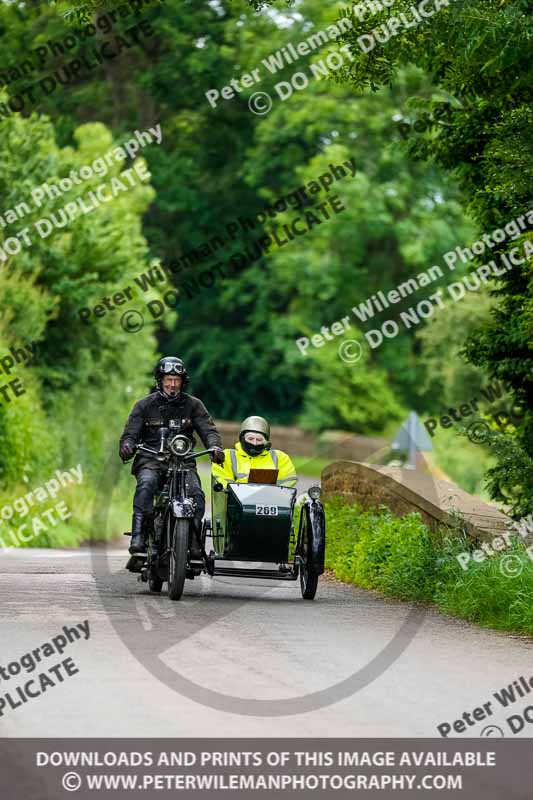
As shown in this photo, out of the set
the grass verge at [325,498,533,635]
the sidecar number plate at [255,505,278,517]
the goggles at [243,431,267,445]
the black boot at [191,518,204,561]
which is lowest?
the grass verge at [325,498,533,635]

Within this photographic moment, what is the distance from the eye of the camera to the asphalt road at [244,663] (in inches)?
321

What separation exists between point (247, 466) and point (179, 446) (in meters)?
0.84

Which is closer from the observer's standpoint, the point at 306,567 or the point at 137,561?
the point at 137,561

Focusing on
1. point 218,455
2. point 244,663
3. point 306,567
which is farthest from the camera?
point 306,567

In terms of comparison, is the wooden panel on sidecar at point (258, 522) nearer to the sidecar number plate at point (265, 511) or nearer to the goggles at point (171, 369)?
the sidecar number plate at point (265, 511)

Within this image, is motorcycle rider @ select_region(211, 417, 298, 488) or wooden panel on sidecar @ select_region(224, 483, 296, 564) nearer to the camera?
wooden panel on sidecar @ select_region(224, 483, 296, 564)

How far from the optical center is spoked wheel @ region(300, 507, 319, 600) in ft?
46.0

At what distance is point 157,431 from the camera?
14.4m

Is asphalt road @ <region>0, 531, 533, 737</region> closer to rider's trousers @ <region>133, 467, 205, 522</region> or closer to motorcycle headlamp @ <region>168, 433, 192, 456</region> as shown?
rider's trousers @ <region>133, 467, 205, 522</region>

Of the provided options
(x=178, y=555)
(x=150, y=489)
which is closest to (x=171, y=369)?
(x=150, y=489)

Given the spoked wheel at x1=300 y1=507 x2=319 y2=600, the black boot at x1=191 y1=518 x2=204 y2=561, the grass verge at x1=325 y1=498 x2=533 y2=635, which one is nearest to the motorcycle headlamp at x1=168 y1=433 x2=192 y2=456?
the black boot at x1=191 y1=518 x2=204 y2=561

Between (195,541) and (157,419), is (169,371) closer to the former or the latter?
(157,419)

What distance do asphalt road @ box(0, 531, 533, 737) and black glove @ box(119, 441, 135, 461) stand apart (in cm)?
121

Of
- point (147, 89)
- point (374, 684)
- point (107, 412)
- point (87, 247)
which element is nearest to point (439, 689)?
point (374, 684)
